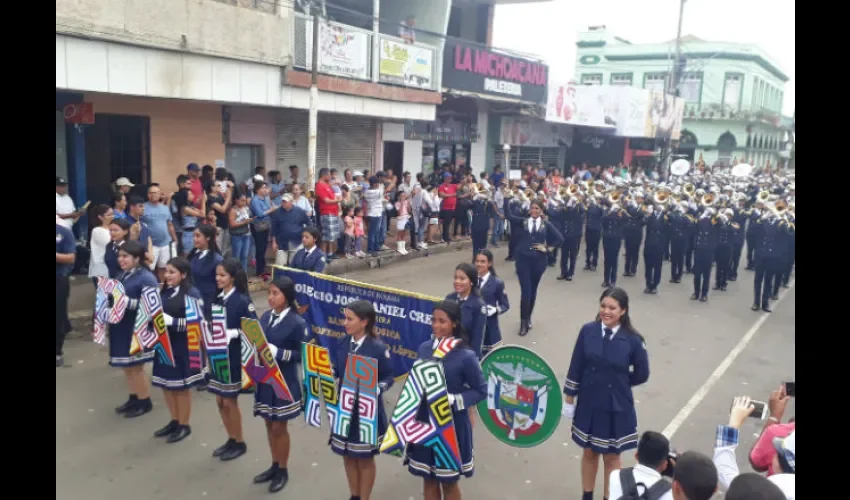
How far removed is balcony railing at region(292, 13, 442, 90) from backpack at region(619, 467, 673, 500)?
1193 cm

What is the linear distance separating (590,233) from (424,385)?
420 inches

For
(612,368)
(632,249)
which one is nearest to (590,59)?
(632,249)

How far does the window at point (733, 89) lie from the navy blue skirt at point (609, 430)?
1958 inches

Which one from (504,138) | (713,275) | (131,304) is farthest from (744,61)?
(131,304)

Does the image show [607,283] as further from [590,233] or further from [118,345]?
[118,345]

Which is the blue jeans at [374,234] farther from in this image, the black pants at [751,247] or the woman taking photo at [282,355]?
the woman taking photo at [282,355]

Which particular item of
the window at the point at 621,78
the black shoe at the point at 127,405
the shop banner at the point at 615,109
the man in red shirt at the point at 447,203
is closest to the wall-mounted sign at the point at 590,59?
the window at the point at 621,78

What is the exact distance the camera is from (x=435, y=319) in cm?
449

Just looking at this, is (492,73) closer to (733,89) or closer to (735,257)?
(735,257)

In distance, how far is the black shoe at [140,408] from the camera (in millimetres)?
6455

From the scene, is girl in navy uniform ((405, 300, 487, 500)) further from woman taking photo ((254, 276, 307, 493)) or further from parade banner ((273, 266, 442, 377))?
parade banner ((273, 266, 442, 377))

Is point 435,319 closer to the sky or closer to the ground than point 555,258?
closer to the sky

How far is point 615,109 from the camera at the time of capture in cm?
2777
